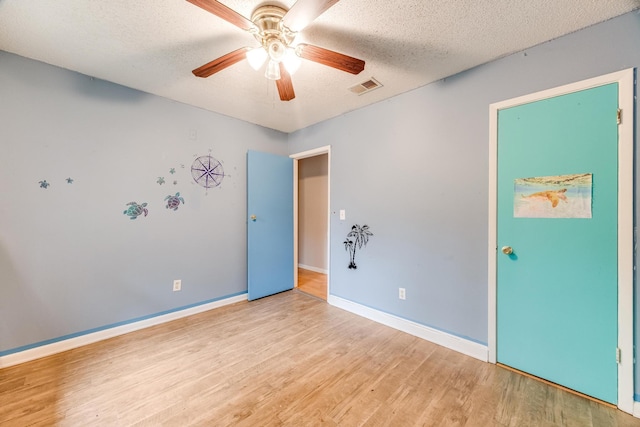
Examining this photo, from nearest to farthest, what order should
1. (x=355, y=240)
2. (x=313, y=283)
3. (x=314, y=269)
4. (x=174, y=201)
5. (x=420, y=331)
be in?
(x=420, y=331) < (x=174, y=201) < (x=355, y=240) < (x=313, y=283) < (x=314, y=269)

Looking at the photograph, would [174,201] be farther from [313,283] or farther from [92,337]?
[313,283]

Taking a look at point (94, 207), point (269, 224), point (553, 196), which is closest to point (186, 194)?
point (94, 207)

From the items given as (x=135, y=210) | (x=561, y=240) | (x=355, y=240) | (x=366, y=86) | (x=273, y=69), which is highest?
(x=366, y=86)

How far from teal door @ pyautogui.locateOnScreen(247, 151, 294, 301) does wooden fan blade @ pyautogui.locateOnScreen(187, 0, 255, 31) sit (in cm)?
200

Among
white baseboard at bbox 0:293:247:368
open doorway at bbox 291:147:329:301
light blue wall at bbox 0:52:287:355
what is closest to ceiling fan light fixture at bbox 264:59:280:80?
light blue wall at bbox 0:52:287:355

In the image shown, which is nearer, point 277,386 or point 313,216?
point 277,386

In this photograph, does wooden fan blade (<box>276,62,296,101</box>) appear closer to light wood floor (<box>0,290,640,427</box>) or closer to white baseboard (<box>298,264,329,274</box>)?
light wood floor (<box>0,290,640,427</box>)

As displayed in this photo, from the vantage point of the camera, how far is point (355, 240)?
290cm

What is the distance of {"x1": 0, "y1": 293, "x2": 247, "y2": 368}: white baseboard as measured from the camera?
1886mm

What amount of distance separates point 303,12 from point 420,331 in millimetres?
2623

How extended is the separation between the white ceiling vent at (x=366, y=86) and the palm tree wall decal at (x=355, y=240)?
4.63 ft

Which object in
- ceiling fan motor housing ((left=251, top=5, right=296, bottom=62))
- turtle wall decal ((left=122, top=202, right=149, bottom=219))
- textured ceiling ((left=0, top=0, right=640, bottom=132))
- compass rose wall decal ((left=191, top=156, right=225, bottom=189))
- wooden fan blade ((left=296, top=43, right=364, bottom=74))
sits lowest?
turtle wall decal ((left=122, top=202, right=149, bottom=219))

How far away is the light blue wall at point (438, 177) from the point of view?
1676mm

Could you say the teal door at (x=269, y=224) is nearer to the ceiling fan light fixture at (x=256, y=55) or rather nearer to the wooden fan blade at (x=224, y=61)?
the wooden fan blade at (x=224, y=61)
